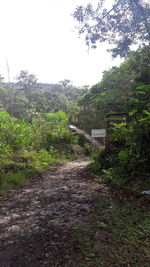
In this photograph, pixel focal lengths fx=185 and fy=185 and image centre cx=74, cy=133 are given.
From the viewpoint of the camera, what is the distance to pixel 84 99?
20906 mm

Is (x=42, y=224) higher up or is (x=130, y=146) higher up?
(x=130, y=146)

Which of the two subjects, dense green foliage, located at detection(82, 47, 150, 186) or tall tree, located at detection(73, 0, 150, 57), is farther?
tall tree, located at detection(73, 0, 150, 57)

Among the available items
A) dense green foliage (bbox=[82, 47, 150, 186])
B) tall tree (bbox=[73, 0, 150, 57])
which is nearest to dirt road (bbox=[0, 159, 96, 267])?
dense green foliage (bbox=[82, 47, 150, 186])

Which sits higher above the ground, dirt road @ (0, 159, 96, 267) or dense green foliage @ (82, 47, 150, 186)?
dense green foliage @ (82, 47, 150, 186)

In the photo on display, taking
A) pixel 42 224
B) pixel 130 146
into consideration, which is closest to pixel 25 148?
pixel 130 146

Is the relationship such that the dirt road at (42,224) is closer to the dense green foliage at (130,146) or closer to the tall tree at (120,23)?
the dense green foliage at (130,146)

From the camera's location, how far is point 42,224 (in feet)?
8.93

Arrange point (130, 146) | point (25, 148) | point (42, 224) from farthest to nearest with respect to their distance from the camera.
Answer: point (25, 148)
point (130, 146)
point (42, 224)

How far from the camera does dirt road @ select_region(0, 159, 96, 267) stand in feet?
6.43

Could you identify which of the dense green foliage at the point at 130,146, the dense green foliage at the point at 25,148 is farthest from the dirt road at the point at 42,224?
the dense green foliage at the point at 25,148

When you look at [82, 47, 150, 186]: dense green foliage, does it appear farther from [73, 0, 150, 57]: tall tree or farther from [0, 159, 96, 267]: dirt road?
[73, 0, 150, 57]: tall tree

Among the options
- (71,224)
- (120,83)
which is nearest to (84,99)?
(120,83)

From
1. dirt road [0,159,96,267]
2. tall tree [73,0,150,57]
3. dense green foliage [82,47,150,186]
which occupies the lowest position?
dirt road [0,159,96,267]

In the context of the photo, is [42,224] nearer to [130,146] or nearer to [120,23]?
[130,146]
